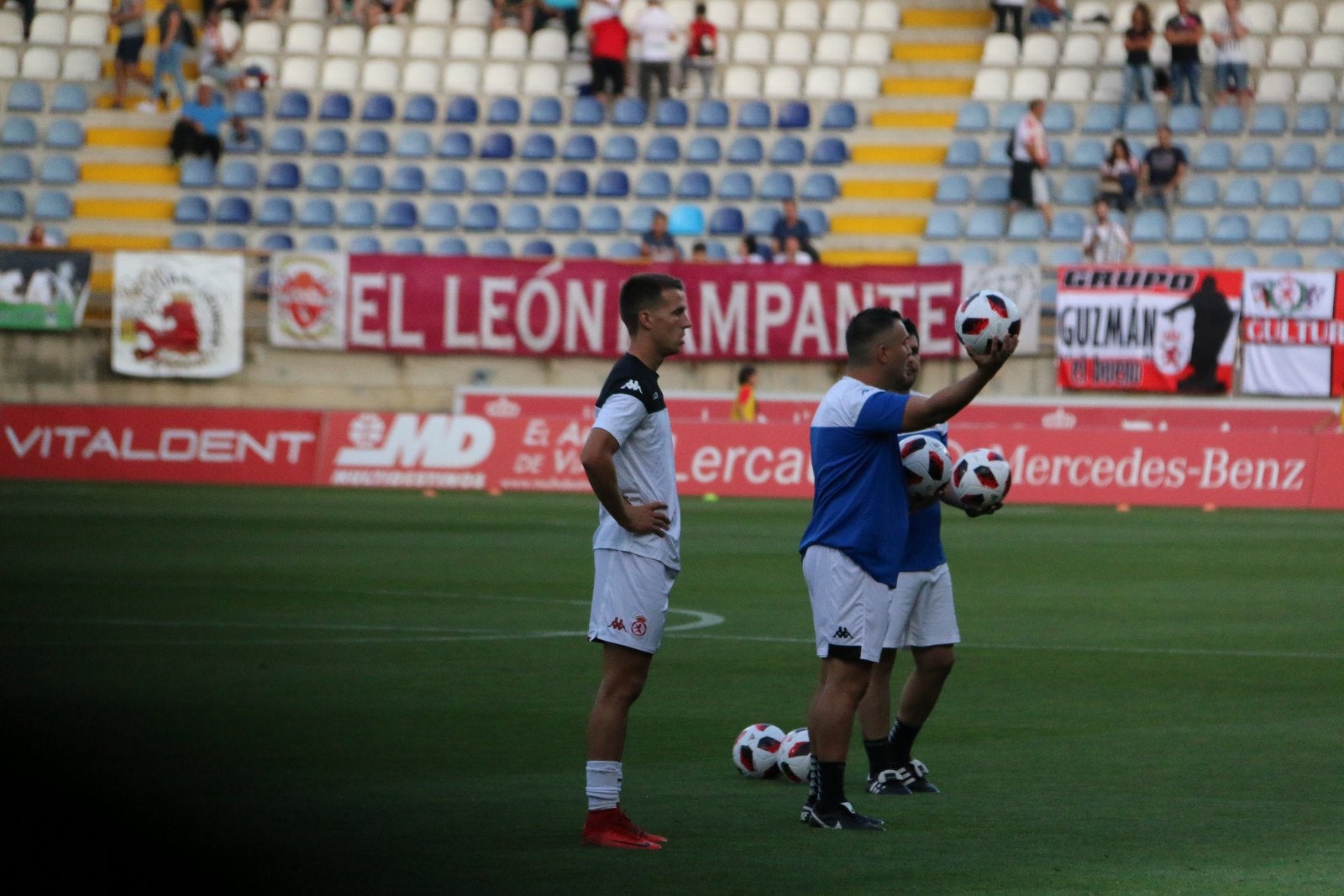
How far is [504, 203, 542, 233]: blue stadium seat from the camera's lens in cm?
3759

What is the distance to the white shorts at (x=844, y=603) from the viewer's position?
26.3 ft

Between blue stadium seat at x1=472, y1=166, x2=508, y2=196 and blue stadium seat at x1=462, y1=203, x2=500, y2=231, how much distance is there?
18.6 inches

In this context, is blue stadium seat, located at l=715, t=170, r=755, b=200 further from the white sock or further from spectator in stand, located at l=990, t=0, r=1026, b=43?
the white sock

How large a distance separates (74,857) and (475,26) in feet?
115

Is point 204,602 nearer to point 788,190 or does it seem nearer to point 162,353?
point 162,353

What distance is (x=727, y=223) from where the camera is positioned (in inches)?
1451

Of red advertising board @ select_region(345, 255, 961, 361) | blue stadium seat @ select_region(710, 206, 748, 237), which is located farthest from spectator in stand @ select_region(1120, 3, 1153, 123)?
blue stadium seat @ select_region(710, 206, 748, 237)

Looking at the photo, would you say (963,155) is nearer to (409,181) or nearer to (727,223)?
(727,223)

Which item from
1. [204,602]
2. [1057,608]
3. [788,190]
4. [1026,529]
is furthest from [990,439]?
[204,602]

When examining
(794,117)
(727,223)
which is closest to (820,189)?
(727,223)

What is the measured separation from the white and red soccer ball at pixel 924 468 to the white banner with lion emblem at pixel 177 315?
88.2ft

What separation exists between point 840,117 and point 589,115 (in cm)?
440

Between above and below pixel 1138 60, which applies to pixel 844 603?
below

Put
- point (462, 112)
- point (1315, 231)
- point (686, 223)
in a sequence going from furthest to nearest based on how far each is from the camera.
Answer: point (462, 112), point (686, 223), point (1315, 231)
